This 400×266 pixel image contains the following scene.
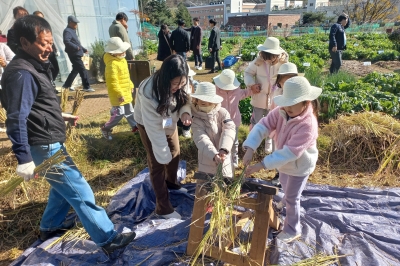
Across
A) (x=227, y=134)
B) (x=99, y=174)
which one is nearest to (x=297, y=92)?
(x=227, y=134)

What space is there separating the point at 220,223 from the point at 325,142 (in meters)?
2.78

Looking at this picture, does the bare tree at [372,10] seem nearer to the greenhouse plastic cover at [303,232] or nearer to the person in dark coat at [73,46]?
the person in dark coat at [73,46]

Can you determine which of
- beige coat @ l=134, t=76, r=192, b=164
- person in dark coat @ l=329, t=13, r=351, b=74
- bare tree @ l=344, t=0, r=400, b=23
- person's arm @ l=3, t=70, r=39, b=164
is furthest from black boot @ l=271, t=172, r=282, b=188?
bare tree @ l=344, t=0, r=400, b=23

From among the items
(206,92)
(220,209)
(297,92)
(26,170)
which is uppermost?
(297,92)

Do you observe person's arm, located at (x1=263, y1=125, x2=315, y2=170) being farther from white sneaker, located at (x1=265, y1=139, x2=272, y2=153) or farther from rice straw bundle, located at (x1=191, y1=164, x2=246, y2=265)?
white sneaker, located at (x1=265, y1=139, x2=272, y2=153)

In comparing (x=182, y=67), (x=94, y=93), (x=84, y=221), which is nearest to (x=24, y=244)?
(x=84, y=221)

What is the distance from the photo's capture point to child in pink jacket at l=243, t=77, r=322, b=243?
7.45 feet

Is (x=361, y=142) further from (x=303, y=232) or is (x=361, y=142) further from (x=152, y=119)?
(x=152, y=119)

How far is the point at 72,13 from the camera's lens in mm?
8359

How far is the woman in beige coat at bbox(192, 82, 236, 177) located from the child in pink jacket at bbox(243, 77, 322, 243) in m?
0.31

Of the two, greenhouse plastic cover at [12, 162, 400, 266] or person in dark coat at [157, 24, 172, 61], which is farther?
person in dark coat at [157, 24, 172, 61]

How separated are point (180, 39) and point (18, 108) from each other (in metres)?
7.23

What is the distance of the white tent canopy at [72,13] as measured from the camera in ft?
22.2

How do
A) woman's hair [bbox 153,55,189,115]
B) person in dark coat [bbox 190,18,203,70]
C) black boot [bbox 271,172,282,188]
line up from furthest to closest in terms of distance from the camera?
person in dark coat [bbox 190,18,203,70] → black boot [bbox 271,172,282,188] → woman's hair [bbox 153,55,189,115]
